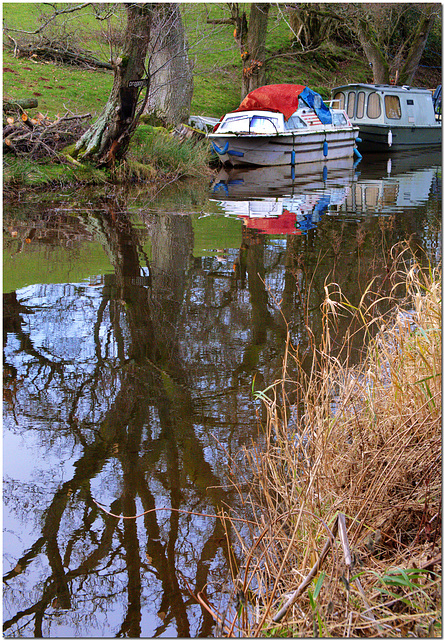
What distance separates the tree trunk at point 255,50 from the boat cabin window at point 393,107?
5000 mm

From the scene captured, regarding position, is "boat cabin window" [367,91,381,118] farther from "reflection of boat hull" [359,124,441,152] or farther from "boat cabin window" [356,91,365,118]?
"reflection of boat hull" [359,124,441,152]

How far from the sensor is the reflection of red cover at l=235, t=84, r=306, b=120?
715 inches

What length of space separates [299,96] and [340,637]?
18182 mm

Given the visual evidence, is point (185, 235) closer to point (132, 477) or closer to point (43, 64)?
point (132, 477)

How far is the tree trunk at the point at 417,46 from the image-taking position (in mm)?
26731

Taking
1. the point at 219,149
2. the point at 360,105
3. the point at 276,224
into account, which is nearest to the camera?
the point at 276,224

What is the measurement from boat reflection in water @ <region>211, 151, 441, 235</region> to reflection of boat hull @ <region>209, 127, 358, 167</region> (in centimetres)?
28

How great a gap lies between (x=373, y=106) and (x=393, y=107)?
2.79 ft

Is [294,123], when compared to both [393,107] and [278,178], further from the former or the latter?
[393,107]

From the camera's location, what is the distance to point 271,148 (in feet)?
59.4

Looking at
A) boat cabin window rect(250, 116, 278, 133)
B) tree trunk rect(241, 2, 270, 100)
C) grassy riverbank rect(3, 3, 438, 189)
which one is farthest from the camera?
tree trunk rect(241, 2, 270, 100)

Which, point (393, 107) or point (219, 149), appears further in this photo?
point (393, 107)

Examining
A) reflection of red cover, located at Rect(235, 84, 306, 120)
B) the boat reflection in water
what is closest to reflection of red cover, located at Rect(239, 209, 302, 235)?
the boat reflection in water

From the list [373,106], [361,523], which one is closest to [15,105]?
[361,523]
